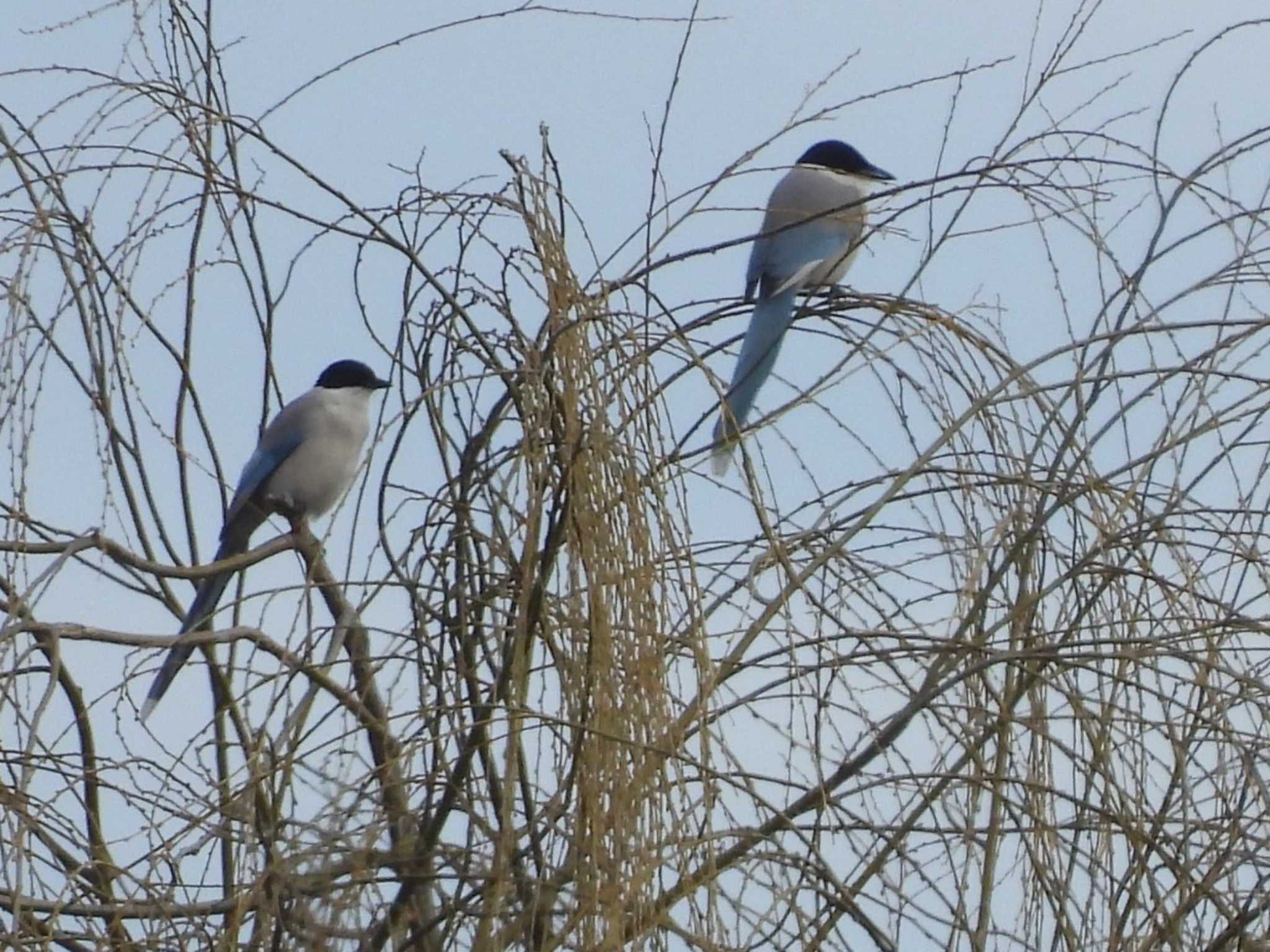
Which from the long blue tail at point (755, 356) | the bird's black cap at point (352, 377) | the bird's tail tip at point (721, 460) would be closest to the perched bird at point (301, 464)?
the bird's black cap at point (352, 377)

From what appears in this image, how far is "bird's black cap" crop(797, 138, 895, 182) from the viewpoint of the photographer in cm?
606

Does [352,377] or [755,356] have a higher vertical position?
[352,377]

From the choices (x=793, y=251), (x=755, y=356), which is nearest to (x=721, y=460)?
(x=755, y=356)

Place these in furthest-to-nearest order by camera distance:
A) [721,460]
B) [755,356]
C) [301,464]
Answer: [301,464] → [755,356] → [721,460]

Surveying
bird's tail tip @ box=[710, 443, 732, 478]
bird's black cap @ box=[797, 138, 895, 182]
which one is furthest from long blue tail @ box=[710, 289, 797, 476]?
bird's black cap @ box=[797, 138, 895, 182]

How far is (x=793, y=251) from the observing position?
4867 millimetres

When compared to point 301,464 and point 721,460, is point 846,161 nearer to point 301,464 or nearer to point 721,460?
point 301,464

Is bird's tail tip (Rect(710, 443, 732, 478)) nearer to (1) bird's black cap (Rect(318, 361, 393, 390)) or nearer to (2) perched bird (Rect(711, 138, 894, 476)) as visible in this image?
(2) perched bird (Rect(711, 138, 894, 476))

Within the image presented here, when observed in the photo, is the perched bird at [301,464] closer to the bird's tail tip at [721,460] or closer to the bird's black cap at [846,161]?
the bird's black cap at [846,161]

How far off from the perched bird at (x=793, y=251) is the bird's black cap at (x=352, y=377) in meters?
1.21

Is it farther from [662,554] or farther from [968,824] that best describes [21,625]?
[968,824]

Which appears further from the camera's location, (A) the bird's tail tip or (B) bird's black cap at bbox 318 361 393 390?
(B) bird's black cap at bbox 318 361 393 390

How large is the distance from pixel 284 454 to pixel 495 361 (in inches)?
117

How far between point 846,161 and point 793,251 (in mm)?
1324
